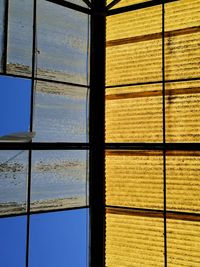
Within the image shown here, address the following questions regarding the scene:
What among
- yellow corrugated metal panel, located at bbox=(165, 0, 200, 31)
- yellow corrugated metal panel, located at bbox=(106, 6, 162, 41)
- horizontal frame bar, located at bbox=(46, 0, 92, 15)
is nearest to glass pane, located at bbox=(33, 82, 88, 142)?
yellow corrugated metal panel, located at bbox=(106, 6, 162, 41)

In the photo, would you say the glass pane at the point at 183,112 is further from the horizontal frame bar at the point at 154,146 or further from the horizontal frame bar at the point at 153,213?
the horizontal frame bar at the point at 153,213

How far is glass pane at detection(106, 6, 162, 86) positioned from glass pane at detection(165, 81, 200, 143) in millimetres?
276

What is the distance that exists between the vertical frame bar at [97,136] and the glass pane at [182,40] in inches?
34.6

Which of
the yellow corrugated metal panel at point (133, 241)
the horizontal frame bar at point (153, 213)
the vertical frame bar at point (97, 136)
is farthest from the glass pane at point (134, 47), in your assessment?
the yellow corrugated metal panel at point (133, 241)

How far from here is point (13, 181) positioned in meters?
4.18

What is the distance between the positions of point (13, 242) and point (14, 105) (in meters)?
1.43

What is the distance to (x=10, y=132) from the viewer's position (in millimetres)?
4137

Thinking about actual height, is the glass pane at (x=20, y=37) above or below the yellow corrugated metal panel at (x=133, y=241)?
above

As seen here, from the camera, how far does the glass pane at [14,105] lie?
4.11 meters

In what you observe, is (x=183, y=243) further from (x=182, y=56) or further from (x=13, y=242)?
(x=182, y=56)

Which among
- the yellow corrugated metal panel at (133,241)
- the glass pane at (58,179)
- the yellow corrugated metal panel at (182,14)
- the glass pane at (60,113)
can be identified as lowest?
the yellow corrugated metal panel at (133,241)

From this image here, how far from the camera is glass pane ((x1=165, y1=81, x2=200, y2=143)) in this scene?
4.29 metres

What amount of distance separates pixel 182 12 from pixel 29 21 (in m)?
1.71

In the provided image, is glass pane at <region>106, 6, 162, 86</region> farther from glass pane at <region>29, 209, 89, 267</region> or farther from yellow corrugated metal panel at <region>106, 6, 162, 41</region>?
glass pane at <region>29, 209, 89, 267</region>
